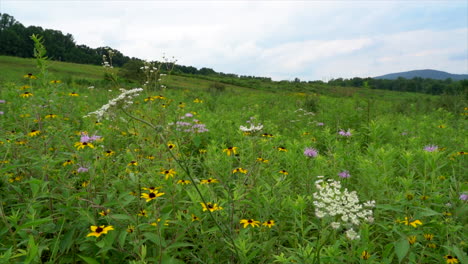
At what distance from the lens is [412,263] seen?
152 cm

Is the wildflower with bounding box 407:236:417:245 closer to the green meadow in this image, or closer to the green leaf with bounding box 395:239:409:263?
the green meadow

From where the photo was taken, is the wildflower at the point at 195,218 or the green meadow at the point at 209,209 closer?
the green meadow at the point at 209,209

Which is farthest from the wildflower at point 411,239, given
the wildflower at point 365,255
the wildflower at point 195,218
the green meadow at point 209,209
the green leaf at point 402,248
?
the wildflower at point 195,218

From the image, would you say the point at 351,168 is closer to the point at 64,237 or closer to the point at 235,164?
the point at 235,164

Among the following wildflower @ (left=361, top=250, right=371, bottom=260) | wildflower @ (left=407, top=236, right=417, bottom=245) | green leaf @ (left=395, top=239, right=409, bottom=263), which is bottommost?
wildflower @ (left=361, top=250, right=371, bottom=260)

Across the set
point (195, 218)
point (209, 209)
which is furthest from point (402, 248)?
point (195, 218)

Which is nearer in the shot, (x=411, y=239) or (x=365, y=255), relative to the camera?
(x=365, y=255)

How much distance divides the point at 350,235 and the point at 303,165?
5.86 feet

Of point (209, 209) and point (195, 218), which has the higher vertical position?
point (209, 209)

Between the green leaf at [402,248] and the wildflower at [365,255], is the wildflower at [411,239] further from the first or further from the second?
the wildflower at [365,255]

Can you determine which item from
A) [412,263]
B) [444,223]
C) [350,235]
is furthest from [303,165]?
[350,235]

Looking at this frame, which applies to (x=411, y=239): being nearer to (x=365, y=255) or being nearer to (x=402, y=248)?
(x=402, y=248)

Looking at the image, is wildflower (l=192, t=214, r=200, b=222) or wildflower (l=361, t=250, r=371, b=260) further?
wildflower (l=192, t=214, r=200, b=222)

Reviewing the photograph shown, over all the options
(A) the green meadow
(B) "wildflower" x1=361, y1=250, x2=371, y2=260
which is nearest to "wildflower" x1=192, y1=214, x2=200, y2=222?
(A) the green meadow
